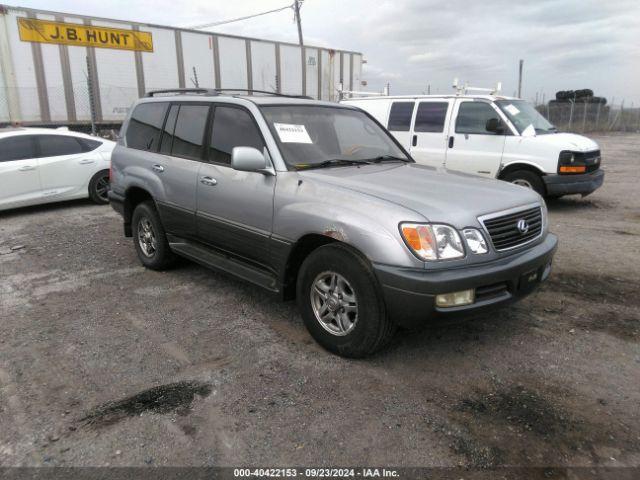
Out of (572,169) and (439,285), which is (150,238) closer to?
(439,285)

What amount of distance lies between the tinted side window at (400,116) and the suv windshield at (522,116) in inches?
61.6

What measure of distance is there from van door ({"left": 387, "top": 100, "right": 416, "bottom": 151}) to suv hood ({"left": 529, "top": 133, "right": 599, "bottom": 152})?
84.2 inches

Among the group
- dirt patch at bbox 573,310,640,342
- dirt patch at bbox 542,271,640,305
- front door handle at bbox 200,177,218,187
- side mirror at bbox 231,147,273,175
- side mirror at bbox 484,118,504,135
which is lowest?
dirt patch at bbox 573,310,640,342

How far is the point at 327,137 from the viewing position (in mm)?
4207

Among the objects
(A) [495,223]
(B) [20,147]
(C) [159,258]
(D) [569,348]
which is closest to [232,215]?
(C) [159,258]

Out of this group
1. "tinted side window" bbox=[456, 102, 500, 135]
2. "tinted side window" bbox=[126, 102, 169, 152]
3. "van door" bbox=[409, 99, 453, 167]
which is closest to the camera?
"tinted side window" bbox=[126, 102, 169, 152]

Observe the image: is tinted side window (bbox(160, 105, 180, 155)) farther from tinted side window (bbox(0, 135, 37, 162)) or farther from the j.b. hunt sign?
the j.b. hunt sign

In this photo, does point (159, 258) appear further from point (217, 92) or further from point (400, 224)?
point (400, 224)

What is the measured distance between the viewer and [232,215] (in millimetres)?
4016

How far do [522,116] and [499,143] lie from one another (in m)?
0.67

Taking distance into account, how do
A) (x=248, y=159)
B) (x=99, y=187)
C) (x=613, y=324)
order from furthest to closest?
(x=99, y=187) < (x=613, y=324) < (x=248, y=159)

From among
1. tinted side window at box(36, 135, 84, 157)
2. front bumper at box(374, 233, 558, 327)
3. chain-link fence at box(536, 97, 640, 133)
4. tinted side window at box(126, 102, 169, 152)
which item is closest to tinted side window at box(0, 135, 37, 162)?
tinted side window at box(36, 135, 84, 157)

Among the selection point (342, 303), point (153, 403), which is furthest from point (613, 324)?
point (153, 403)

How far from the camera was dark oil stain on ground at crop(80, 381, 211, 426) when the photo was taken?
9.14 ft
